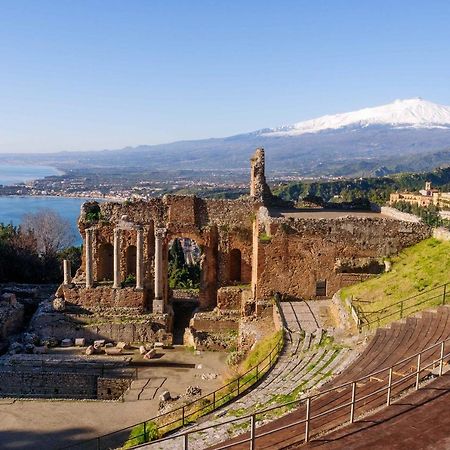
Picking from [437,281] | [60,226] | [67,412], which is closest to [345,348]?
[437,281]

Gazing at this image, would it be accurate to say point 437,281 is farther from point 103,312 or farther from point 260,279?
point 103,312

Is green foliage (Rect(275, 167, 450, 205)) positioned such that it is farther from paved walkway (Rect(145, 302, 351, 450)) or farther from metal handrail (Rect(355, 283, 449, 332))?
paved walkway (Rect(145, 302, 351, 450))

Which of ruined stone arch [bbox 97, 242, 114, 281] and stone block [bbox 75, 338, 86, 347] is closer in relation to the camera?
stone block [bbox 75, 338, 86, 347]

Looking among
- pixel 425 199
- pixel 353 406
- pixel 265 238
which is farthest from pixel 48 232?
pixel 425 199

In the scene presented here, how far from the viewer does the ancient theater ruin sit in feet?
91.2

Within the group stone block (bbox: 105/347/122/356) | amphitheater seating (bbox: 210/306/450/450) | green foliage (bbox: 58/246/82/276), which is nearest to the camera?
amphitheater seating (bbox: 210/306/450/450)

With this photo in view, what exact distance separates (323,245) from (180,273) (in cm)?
2067

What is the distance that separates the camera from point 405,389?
13.4m

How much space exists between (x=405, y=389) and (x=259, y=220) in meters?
16.5

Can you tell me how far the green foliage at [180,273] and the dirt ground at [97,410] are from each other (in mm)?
15801

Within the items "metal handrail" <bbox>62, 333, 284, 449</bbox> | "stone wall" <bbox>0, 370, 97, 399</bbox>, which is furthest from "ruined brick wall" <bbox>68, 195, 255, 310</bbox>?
"metal handrail" <bbox>62, 333, 284, 449</bbox>

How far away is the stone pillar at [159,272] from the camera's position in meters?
31.4

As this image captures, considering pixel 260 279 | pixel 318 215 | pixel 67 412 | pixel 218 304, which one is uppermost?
pixel 318 215

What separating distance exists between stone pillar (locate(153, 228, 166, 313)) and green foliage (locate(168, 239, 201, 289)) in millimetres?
10515
